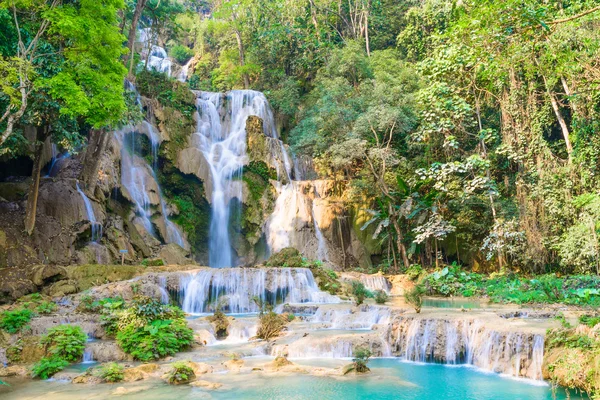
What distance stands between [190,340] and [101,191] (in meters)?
11.0

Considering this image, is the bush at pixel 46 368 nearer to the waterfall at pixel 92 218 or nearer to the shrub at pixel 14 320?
the shrub at pixel 14 320

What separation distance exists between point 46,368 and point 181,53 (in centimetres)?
3676

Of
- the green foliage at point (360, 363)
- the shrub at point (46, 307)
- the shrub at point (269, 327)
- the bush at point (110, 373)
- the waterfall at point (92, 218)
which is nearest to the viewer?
the bush at point (110, 373)

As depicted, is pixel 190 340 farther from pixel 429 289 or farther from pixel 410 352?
pixel 429 289

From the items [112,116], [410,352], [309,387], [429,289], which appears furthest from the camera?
[429,289]

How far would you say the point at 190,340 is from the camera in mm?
9984

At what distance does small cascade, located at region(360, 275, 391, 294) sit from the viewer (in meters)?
17.3

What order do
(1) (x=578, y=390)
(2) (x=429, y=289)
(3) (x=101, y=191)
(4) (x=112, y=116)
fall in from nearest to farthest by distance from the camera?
(1) (x=578, y=390)
(4) (x=112, y=116)
(2) (x=429, y=289)
(3) (x=101, y=191)

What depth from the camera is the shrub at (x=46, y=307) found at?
11297 mm

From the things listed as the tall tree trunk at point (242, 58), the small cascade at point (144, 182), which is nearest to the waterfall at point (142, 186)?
the small cascade at point (144, 182)

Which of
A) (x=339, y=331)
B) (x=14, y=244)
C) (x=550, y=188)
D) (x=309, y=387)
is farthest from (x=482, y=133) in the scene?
(x=14, y=244)

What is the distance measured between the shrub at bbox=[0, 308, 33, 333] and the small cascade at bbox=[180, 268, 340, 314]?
495 cm

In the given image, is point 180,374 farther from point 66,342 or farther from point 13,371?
point 13,371

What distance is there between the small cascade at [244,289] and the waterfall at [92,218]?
15.7 ft
